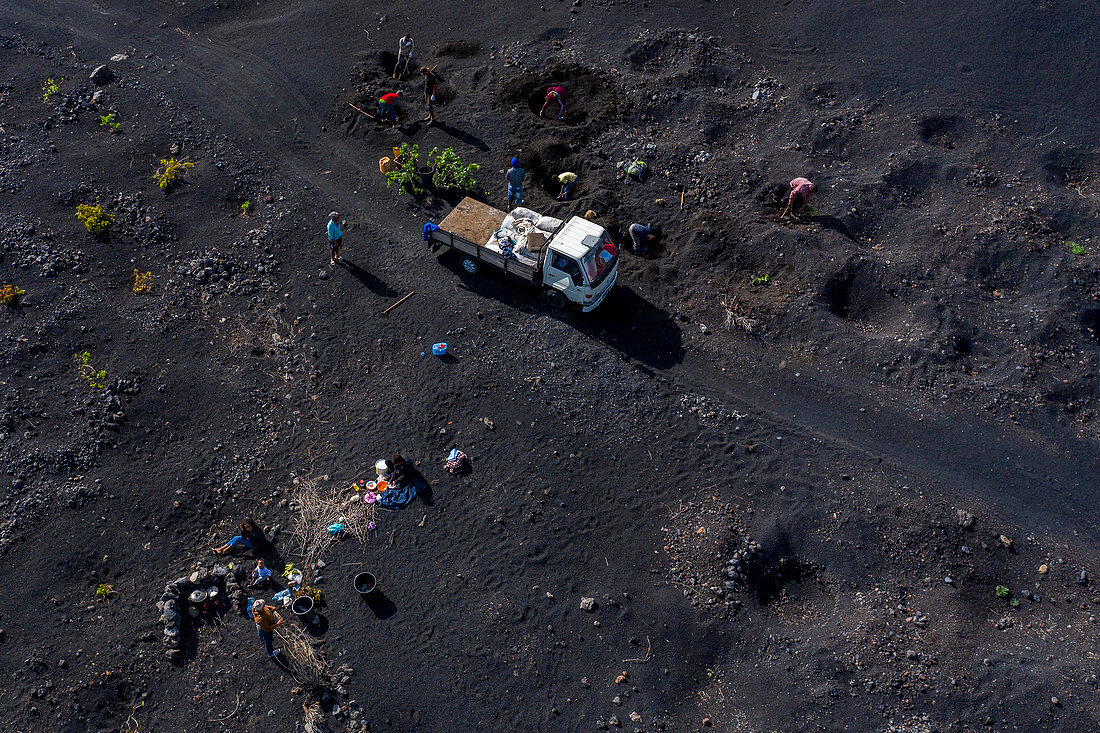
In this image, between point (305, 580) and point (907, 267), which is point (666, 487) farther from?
point (907, 267)

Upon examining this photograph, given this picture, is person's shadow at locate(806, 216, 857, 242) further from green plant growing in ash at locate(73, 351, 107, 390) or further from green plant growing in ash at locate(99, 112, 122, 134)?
green plant growing in ash at locate(99, 112, 122, 134)

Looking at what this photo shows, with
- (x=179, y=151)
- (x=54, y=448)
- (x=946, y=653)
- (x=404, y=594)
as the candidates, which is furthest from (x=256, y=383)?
(x=946, y=653)

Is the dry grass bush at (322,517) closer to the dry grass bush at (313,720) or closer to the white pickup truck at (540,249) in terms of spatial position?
the dry grass bush at (313,720)

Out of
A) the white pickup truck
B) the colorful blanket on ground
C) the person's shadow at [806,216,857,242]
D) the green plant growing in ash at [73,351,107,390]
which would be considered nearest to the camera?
the colorful blanket on ground

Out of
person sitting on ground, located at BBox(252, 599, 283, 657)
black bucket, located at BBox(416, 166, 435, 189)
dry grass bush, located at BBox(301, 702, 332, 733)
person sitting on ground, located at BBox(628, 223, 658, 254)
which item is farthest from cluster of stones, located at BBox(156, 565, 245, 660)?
person sitting on ground, located at BBox(628, 223, 658, 254)

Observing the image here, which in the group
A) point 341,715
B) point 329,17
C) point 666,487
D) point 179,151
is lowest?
point 341,715

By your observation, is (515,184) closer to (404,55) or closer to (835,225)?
(404,55)

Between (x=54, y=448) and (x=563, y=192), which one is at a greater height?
(x=563, y=192)
